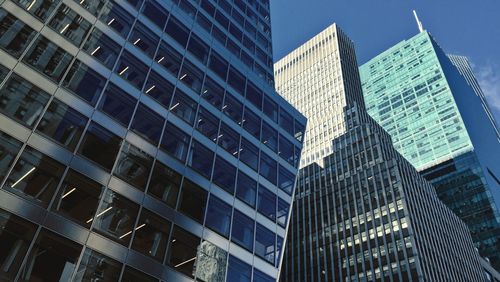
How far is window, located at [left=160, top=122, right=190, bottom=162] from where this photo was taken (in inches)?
1153

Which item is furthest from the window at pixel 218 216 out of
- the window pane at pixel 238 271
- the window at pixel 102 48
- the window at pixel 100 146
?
the window at pixel 102 48

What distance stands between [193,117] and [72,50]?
911 cm

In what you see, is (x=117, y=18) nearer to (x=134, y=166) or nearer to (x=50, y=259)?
(x=134, y=166)

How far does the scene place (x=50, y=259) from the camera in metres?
20.1

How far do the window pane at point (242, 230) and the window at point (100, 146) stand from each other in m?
9.06

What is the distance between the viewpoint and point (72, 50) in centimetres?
2702

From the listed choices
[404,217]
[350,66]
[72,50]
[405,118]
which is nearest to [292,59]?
[350,66]

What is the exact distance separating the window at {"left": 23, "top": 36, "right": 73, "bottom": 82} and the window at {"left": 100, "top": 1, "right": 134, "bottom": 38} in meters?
5.03

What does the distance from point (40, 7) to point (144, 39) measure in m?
7.94

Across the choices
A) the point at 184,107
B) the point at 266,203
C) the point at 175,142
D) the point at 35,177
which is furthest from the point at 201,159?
the point at 35,177

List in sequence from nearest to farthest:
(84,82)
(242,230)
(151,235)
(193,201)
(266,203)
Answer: (151,235) < (84,82) < (193,201) < (242,230) < (266,203)

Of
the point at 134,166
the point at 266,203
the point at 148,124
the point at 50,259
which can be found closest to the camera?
the point at 50,259

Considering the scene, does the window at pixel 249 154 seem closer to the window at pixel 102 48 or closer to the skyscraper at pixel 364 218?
the window at pixel 102 48

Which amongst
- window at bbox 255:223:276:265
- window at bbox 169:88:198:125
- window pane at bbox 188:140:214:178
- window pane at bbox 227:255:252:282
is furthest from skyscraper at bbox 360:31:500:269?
window at bbox 169:88:198:125
